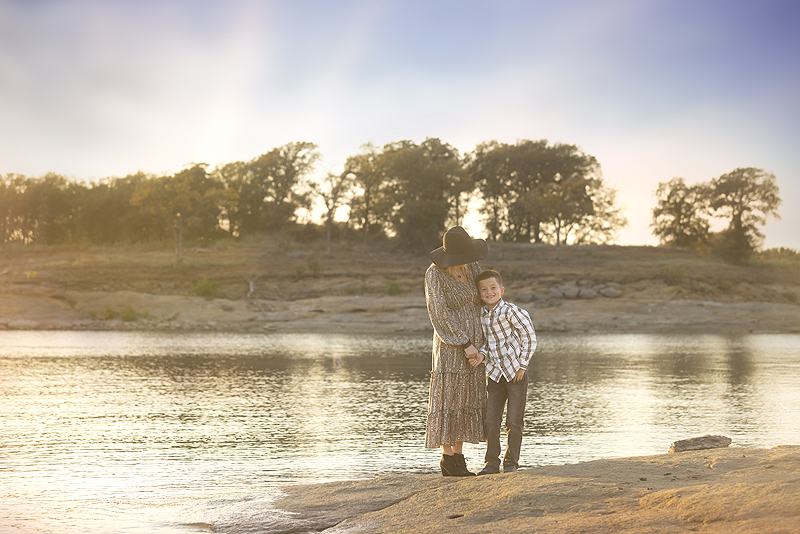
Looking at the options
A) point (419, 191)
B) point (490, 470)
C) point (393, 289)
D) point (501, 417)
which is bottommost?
point (490, 470)

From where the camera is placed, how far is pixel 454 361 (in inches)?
232

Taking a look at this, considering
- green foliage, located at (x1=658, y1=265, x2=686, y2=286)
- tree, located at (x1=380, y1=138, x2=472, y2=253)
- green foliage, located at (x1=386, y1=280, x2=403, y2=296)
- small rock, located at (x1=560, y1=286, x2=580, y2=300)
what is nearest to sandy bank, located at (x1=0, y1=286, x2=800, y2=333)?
small rock, located at (x1=560, y1=286, x2=580, y2=300)

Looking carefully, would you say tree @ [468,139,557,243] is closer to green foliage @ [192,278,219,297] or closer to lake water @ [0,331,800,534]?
green foliage @ [192,278,219,297]

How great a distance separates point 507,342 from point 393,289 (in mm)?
31798

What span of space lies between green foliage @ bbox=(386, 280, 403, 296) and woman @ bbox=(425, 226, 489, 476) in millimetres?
31510

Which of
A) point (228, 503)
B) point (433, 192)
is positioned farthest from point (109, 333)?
point (433, 192)

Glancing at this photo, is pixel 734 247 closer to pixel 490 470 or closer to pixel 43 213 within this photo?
pixel 490 470

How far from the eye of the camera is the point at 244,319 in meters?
32.6

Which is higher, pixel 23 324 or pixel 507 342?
pixel 507 342

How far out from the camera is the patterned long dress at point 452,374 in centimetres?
586

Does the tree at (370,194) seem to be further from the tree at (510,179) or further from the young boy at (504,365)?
the young boy at (504,365)

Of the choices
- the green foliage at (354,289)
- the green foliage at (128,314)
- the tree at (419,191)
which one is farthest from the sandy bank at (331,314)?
the tree at (419,191)

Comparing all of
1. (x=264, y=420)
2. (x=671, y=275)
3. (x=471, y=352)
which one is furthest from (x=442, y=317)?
(x=671, y=275)

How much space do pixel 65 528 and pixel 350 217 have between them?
51.0m
